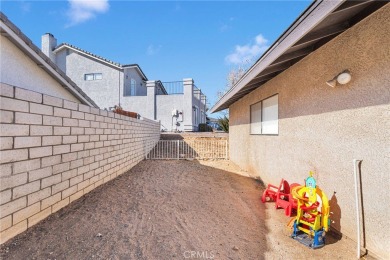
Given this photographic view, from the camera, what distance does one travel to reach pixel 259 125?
6559mm

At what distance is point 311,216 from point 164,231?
2.34 meters

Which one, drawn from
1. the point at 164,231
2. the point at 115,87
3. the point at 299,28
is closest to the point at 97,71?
the point at 115,87

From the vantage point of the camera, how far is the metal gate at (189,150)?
444 inches

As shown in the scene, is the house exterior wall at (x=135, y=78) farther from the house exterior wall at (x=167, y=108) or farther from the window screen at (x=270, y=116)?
the window screen at (x=270, y=116)

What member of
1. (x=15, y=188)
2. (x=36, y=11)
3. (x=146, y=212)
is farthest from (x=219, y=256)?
(x=36, y=11)

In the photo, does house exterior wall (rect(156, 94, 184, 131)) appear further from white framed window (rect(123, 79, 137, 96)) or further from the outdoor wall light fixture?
the outdoor wall light fixture

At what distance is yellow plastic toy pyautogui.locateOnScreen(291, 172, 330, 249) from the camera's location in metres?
2.87

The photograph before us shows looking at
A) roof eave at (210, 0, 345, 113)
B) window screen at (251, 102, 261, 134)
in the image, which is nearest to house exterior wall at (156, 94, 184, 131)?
window screen at (251, 102, 261, 134)

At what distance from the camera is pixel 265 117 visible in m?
6.07

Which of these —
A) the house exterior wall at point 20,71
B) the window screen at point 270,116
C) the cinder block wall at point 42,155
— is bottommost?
the cinder block wall at point 42,155

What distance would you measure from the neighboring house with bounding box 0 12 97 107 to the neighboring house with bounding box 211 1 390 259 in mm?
5739

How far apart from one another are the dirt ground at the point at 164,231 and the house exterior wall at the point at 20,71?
143 inches

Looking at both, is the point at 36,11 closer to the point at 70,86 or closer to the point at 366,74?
the point at 70,86

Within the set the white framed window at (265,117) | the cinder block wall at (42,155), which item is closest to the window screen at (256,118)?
the white framed window at (265,117)
